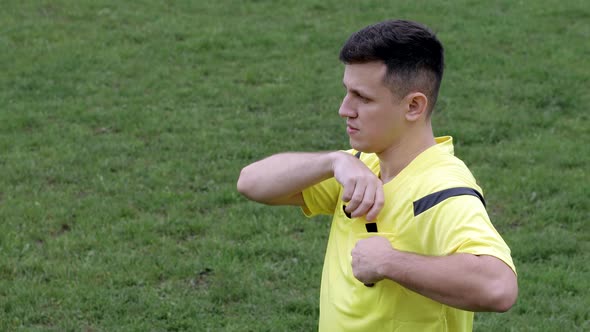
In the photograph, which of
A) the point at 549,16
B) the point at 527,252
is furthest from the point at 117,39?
the point at 527,252

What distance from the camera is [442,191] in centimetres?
272

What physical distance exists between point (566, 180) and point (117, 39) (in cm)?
648

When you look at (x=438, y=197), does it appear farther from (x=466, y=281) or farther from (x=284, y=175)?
(x=284, y=175)

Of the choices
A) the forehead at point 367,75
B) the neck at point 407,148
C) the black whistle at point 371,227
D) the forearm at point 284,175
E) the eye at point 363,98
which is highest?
the forehead at point 367,75

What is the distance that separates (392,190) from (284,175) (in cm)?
46

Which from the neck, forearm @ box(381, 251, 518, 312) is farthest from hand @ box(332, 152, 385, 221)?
forearm @ box(381, 251, 518, 312)

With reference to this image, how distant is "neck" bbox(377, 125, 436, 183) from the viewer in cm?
296

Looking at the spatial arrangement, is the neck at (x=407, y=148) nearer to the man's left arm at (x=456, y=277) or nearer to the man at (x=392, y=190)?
the man at (x=392, y=190)

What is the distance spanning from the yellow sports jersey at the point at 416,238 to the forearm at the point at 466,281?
4 cm

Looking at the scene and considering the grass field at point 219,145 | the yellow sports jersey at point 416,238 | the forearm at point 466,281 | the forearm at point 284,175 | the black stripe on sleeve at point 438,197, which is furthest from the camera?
the grass field at point 219,145

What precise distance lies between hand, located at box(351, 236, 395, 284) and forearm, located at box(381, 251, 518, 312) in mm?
96

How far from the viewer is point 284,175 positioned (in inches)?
127

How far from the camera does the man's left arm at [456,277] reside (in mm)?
2445

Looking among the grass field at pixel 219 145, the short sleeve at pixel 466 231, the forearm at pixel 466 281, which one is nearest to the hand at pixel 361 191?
the short sleeve at pixel 466 231
